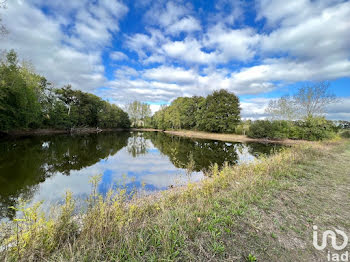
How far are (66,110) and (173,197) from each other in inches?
1819

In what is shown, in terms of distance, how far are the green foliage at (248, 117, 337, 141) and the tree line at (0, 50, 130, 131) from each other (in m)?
39.3

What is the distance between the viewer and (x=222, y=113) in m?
35.9

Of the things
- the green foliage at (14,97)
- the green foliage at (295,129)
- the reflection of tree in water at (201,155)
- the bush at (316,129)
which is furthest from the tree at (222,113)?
the green foliage at (14,97)

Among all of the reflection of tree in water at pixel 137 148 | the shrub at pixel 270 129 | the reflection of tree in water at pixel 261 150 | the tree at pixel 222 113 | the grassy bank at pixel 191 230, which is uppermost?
the tree at pixel 222 113

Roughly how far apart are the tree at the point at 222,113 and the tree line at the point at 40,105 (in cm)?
3414

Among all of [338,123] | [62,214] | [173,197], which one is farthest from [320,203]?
[338,123]

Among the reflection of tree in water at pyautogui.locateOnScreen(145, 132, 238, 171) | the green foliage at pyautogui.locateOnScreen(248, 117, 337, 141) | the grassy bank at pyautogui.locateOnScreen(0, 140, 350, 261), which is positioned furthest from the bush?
the grassy bank at pyautogui.locateOnScreen(0, 140, 350, 261)

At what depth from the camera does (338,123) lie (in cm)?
3059

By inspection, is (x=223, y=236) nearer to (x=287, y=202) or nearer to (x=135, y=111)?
(x=287, y=202)

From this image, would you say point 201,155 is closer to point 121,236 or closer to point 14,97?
point 121,236

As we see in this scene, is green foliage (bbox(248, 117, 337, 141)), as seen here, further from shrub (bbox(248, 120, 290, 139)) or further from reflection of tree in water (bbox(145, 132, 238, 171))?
reflection of tree in water (bbox(145, 132, 238, 171))

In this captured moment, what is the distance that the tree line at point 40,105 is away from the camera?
19703 mm

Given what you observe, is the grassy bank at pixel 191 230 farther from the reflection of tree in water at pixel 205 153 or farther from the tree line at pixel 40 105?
the tree line at pixel 40 105

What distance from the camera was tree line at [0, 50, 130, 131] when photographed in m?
19.7
